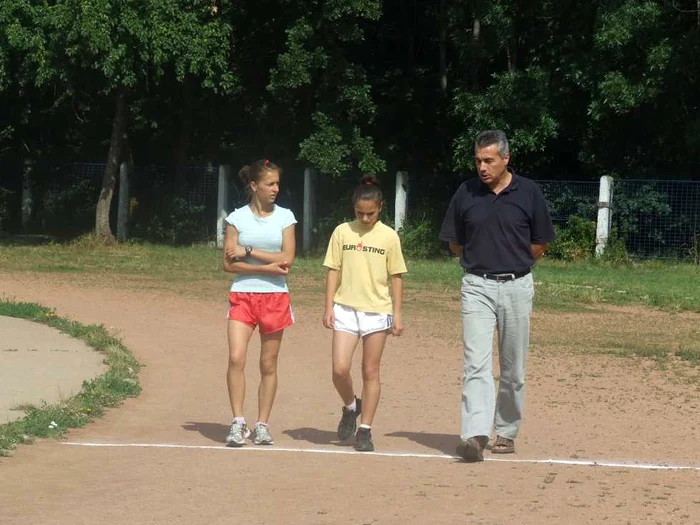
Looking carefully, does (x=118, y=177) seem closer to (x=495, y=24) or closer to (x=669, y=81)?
(x=495, y=24)

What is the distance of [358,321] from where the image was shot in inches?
328

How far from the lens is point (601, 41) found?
27.4 meters

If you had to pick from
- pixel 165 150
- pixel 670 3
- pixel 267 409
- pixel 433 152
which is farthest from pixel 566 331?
pixel 165 150

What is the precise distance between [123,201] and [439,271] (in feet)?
39.0

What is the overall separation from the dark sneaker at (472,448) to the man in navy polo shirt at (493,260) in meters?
0.02

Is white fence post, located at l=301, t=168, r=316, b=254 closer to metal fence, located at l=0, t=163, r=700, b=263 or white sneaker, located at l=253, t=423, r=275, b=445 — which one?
metal fence, located at l=0, t=163, r=700, b=263

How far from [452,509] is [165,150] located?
31.0 m

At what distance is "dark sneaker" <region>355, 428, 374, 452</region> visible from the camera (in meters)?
8.16

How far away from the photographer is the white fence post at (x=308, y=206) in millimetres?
30609

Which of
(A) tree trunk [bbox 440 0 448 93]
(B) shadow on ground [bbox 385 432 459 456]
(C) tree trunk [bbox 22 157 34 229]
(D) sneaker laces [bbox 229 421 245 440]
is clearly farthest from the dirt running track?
(C) tree trunk [bbox 22 157 34 229]

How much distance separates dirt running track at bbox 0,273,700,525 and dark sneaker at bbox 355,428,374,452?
0.13 metres

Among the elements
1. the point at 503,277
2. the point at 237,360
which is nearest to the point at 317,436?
the point at 237,360

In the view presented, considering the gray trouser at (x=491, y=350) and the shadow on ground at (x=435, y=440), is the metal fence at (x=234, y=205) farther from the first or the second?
the gray trouser at (x=491, y=350)

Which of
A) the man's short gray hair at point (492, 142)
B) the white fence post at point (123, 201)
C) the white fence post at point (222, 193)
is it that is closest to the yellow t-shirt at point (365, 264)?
the man's short gray hair at point (492, 142)
